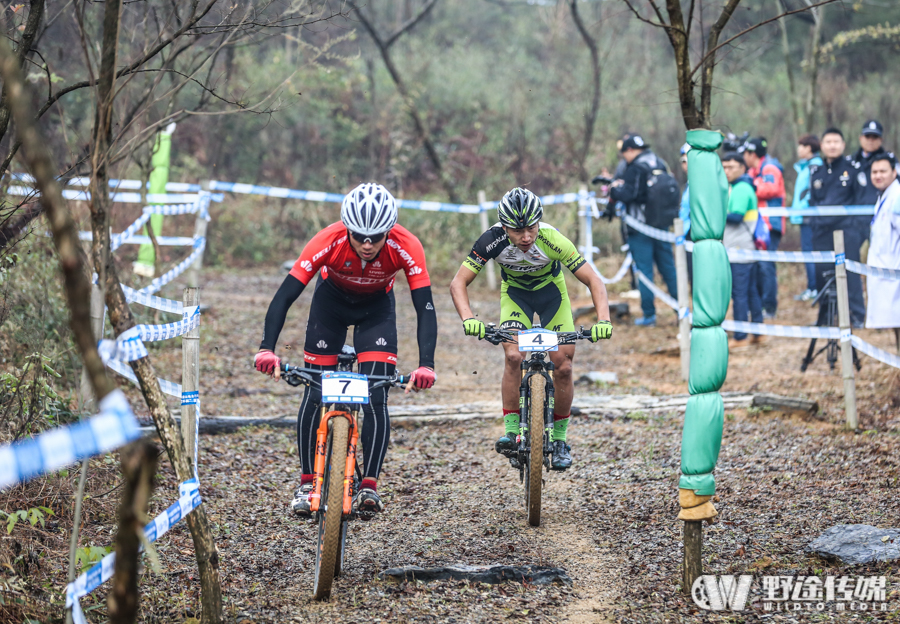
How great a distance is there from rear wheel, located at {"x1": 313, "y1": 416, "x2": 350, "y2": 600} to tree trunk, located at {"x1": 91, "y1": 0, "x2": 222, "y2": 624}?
59 cm

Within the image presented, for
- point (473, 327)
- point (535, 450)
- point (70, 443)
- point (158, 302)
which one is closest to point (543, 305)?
point (473, 327)

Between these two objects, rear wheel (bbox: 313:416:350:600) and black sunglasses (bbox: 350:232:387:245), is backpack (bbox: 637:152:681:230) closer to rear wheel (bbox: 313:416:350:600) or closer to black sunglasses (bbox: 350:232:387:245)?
black sunglasses (bbox: 350:232:387:245)

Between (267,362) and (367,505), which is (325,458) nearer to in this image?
(367,505)

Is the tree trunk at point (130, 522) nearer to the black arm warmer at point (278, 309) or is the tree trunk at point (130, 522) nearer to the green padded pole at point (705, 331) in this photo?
the black arm warmer at point (278, 309)

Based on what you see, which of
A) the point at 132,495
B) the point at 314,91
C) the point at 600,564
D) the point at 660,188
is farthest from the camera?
the point at 314,91

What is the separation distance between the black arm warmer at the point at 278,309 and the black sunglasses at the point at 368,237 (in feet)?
1.41

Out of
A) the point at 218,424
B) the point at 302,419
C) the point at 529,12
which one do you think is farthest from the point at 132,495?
the point at 529,12

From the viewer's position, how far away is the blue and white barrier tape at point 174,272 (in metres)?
8.80

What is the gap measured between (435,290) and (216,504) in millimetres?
10998

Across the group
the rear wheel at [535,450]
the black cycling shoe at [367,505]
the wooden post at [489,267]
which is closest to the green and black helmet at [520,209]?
the rear wheel at [535,450]

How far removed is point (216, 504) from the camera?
5.65m

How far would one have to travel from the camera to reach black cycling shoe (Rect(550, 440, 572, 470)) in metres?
5.62

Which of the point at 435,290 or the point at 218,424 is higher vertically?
the point at 435,290

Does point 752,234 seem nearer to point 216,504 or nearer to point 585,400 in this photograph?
point 585,400
